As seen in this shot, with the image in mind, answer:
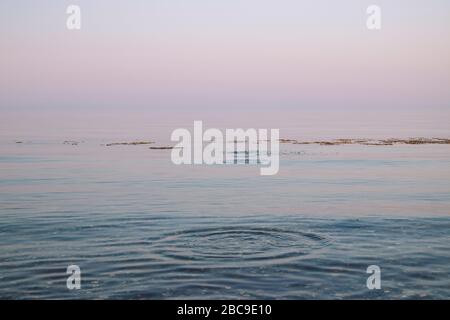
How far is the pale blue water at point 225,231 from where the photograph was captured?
1550 centimetres

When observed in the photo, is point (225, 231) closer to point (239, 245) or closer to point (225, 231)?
point (225, 231)

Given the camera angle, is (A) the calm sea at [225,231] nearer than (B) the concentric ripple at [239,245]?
Yes

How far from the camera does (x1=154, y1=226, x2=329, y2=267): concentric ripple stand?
17641mm

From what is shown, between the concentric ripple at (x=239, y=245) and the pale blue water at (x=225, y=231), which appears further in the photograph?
the concentric ripple at (x=239, y=245)

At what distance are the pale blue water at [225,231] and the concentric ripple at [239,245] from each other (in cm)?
6

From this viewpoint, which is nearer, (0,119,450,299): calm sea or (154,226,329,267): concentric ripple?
(0,119,450,299): calm sea

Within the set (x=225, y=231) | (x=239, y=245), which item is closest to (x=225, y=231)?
(x=225, y=231)

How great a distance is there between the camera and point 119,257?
18.1 metres

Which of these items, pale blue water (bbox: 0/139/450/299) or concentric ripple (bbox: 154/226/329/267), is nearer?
pale blue water (bbox: 0/139/450/299)

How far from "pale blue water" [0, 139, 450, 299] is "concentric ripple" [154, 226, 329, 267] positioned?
0.06m

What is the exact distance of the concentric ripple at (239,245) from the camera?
1764 centimetres

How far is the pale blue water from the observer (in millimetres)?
15500
